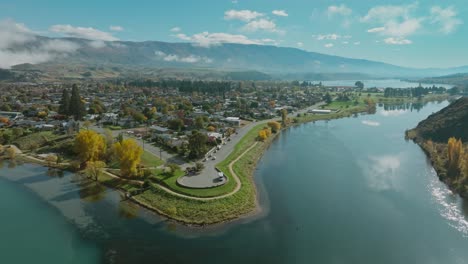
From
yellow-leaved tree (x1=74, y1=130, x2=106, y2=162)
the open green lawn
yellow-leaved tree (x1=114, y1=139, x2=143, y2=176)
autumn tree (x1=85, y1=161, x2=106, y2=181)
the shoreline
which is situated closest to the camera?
the shoreline

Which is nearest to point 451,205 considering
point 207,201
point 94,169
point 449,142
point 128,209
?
point 449,142

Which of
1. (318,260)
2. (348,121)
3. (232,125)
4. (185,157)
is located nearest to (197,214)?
(318,260)

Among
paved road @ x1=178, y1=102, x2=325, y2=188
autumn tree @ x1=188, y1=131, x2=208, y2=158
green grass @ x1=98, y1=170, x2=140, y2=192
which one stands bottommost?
green grass @ x1=98, y1=170, x2=140, y2=192

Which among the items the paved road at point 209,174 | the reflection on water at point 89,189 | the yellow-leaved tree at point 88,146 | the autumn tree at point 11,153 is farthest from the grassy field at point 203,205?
the autumn tree at point 11,153

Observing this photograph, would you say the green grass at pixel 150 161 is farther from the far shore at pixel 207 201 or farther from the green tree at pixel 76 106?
the green tree at pixel 76 106

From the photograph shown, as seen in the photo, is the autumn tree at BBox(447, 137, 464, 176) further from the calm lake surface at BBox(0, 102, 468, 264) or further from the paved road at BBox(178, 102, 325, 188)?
the paved road at BBox(178, 102, 325, 188)

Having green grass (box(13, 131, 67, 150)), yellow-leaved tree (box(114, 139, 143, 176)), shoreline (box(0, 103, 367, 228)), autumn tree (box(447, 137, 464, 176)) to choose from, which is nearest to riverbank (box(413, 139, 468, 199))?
autumn tree (box(447, 137, 464, 176))
